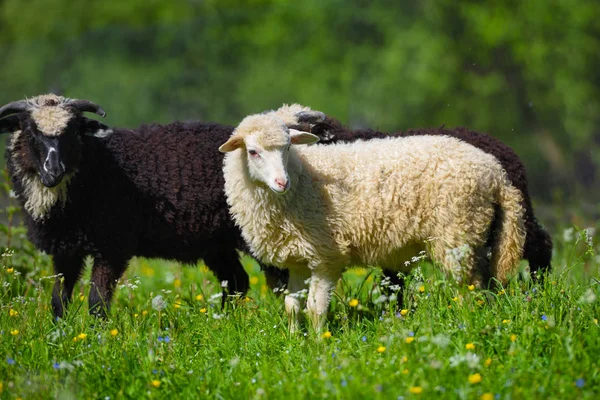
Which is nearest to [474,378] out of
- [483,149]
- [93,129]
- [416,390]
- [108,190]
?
[416,390]

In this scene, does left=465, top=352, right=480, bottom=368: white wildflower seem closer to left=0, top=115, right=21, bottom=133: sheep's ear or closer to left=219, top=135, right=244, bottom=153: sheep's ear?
left=219, top=135, right=244, bottom=153: sheep's ear

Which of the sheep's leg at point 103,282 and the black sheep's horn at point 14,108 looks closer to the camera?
the sheep's leg at point 103,282

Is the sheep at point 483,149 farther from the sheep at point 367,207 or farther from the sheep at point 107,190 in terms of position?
the sheep at point 107,190

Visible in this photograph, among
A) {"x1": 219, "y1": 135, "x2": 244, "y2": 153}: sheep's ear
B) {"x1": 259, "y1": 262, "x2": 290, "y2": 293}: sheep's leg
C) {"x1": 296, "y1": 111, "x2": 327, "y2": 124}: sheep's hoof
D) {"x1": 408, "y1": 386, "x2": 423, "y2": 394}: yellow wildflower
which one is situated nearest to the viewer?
{"x1": 408, "y1": 386, "x2": 423, "y2": 394}: yellow wildflower

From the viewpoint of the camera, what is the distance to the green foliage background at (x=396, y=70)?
20.0m

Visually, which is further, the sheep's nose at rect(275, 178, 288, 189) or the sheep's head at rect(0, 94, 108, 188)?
the sheep's head at rect(0, 94, 108, 188)

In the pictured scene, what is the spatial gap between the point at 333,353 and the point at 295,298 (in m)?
1.09

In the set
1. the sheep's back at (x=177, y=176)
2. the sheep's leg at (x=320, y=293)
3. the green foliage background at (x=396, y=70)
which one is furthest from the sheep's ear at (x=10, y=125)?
the green foliage background at (x=396, y=70)

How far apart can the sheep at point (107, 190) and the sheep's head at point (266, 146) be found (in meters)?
1.09

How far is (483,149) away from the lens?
630 cm

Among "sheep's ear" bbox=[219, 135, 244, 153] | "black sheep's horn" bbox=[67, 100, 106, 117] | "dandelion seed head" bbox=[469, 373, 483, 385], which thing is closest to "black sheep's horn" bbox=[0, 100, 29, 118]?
"black sheep's horn" bbox=[67, 100, 106, 117]

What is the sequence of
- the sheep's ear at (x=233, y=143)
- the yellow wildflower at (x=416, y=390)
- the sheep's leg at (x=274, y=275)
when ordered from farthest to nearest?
the sheep's leg at (x=274, y=275), the sheep's ear at (x=233, y=143), the yellow wildflower at (x=416, y=390)

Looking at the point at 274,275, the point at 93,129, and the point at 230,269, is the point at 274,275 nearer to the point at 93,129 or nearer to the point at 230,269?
the point at 230,269

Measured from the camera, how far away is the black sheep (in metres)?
6.09
